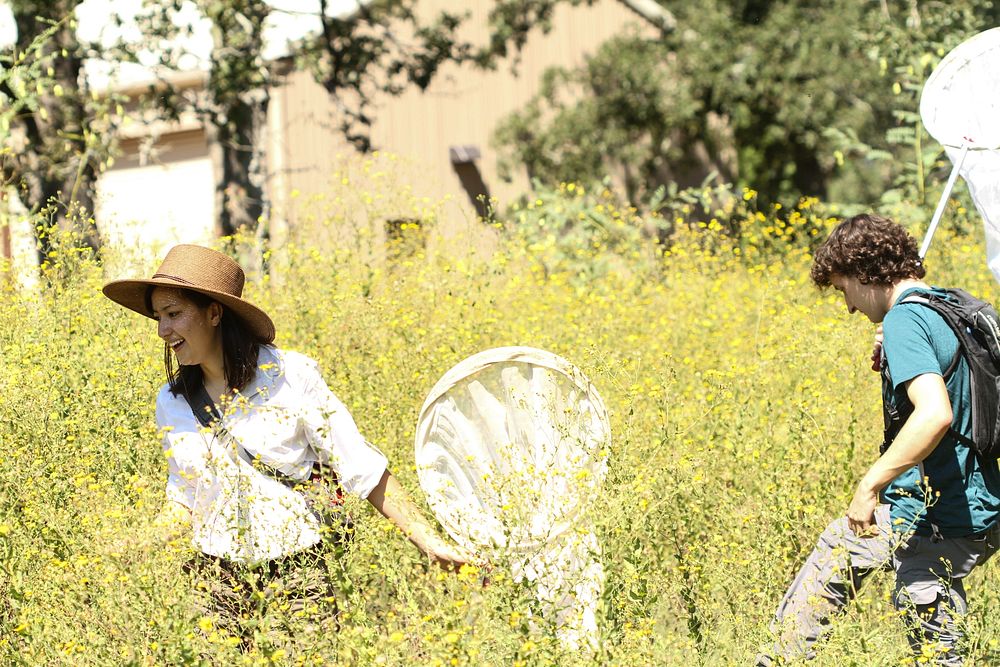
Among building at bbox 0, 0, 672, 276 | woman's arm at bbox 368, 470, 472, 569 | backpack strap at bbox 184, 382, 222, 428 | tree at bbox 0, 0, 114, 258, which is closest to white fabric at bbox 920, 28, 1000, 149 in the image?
woman's arm at bbox 368, 470, 472, 569

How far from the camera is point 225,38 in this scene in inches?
387

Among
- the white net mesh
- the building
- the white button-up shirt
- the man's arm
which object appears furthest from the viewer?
the building

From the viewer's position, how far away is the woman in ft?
9.98

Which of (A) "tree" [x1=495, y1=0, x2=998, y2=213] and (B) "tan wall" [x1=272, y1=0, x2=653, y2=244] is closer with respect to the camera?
(B) "tan wall" [x1=272, y1=0, x2=653, y2=244]

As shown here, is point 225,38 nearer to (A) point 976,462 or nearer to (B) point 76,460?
(B) point 76,460

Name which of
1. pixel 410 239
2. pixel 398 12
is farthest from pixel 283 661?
pixel 398 12

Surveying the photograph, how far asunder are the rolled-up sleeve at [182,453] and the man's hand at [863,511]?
5.21 ft

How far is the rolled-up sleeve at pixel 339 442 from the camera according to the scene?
10.3ft

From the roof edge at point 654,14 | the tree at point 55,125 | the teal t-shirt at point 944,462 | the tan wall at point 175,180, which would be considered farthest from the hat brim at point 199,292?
the roof edge at point 654,14

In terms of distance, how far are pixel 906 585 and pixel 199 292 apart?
194 centimetres

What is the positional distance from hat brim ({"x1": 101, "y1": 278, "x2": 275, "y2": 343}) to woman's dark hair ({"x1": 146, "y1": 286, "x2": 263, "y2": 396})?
2 centimetres

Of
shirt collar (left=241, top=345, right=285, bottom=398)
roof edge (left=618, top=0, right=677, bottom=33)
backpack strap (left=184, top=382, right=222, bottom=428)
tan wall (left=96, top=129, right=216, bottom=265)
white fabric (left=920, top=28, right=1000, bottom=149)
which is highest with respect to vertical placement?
white fabric (left=920, top=28, right=1000, bottom=149)

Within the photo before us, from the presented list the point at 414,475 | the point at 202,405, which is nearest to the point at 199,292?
the point at 202,405

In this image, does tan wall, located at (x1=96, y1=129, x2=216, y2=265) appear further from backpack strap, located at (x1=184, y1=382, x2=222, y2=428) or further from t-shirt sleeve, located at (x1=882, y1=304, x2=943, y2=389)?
t-shirt sleeve, located at (x1=882, y1=304, x2=943, y2=389)
